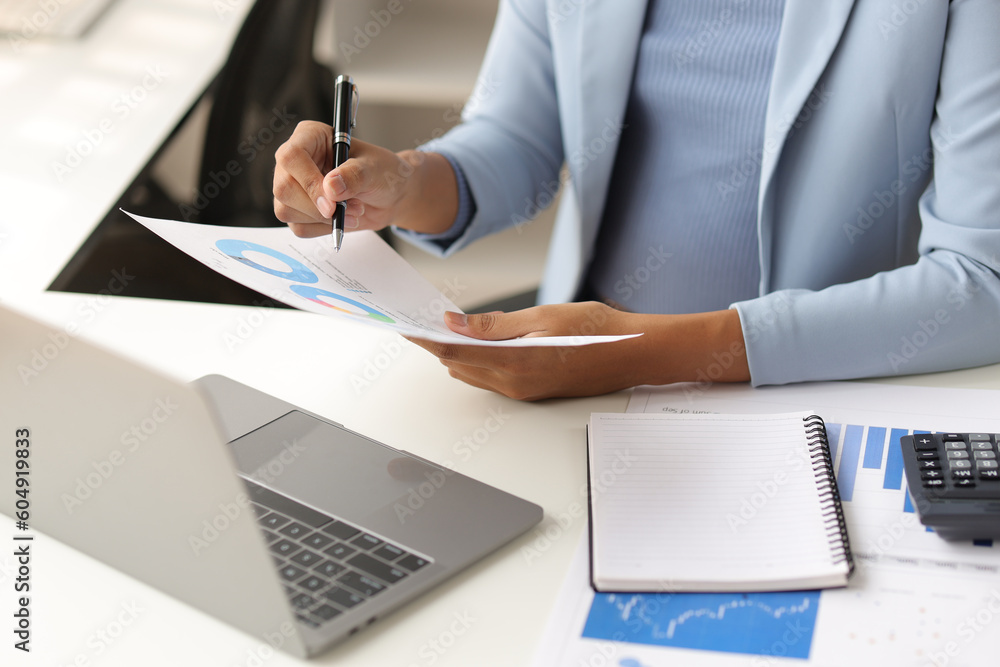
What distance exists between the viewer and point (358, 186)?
36.5 inches

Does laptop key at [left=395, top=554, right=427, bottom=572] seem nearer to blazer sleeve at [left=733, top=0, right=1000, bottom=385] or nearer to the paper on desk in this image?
the paper on desk

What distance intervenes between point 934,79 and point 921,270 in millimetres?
234

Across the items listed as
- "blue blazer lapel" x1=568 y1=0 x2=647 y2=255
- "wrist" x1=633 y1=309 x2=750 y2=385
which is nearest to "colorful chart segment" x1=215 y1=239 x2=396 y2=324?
"wrist" x1=633 y1=309 x2=750 y2=385

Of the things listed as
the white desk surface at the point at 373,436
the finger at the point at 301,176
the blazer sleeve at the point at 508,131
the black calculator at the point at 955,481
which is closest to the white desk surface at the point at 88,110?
the white desk surface at the point at 373,436

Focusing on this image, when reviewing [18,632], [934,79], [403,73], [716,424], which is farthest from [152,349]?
[403,73]

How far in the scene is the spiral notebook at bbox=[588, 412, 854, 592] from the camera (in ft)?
1.90

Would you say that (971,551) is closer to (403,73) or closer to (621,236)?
(621,236)

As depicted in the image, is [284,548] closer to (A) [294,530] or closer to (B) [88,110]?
(A) [294,530]

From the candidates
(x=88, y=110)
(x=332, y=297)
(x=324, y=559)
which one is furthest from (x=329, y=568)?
(x=88, y=110)

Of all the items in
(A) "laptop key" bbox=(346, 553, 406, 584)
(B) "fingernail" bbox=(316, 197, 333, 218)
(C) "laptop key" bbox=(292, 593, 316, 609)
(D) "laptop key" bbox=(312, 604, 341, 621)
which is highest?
(B) "fingernail" bbox=(316, 197, 333, 218)

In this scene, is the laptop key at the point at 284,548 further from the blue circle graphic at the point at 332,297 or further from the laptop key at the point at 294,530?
the blue circle graphic at the point at 332,297

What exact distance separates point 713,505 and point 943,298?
0.38 m

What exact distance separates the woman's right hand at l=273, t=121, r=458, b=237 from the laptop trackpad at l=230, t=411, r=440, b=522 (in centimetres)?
24

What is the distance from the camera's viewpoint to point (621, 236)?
1241mm
